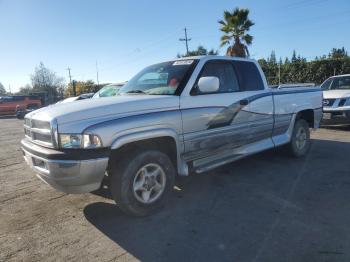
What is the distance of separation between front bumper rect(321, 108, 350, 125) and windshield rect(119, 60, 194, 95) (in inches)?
254

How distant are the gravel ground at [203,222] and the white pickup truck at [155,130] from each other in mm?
422

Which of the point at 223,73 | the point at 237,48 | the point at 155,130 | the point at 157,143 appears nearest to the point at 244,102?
the point at 223,73

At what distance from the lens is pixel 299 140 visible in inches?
267

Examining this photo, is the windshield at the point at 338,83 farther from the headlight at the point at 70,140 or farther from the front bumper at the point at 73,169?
the headlight at the point at 70,140

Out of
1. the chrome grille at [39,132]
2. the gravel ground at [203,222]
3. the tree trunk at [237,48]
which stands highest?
the tree trunk at [237,48]

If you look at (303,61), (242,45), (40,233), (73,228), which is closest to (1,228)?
(40,233)

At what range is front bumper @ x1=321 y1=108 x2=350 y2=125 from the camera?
9.35 metres

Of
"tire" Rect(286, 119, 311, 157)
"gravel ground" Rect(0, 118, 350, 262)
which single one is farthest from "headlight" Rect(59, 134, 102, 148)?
"tire" Rect(286, 119, 311, 157)

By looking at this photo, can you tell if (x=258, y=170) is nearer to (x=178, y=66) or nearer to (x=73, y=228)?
(x=178, y=66)

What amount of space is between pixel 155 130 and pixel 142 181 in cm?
63

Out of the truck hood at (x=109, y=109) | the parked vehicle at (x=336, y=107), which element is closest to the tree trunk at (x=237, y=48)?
the parked vehicle at (x=336, y=107)

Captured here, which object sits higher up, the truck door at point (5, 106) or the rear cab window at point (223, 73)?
the rear cab window at point (223, 73)

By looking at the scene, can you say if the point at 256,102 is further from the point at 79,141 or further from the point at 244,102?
the point at 79,141

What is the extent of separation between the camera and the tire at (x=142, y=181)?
12.3 ft
